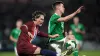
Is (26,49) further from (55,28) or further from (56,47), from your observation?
(55,28)

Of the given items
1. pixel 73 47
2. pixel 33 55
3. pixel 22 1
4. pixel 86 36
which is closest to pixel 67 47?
pixel 73 47

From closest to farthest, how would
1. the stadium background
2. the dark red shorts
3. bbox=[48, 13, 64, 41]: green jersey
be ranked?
the dark red shorts < bbox=[48, 13, 64, 41]: green jersey < the stadium background

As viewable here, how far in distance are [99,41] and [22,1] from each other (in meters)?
5.64

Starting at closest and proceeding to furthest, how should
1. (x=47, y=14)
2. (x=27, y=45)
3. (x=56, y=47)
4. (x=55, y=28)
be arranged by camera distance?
1. (x=27, y=45)
2. (x=56, y=47)
3. (x=55, y=28)
4. (x=47, y=14)

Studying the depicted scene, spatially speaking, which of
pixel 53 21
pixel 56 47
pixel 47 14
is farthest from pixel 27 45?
pixel 47 14

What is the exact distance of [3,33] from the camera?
2975 cm

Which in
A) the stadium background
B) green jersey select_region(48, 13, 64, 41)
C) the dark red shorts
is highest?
the stadium background

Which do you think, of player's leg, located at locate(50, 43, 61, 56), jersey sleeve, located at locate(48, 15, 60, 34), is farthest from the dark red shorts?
jersey sleeve, located at locate(48, 15, 60, 34)

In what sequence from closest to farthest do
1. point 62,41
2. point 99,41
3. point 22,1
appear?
point 62,41, point 99,41, point 22,1

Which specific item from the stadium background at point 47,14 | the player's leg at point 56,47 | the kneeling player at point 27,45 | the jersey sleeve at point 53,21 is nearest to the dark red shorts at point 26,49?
the kneeling player at point 27,45

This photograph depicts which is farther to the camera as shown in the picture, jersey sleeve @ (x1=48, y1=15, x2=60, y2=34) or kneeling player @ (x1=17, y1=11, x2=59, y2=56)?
jersey sleeve @ (x1=48, y1=15, x2=60, y2=34)

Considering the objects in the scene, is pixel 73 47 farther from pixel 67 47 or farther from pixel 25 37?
pixel 25 37

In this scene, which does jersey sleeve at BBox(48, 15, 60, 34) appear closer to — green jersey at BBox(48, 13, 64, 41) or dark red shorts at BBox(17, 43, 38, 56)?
green jersey at BBox(48, 13, 64, 41)

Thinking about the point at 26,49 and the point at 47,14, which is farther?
the point at 47,14
